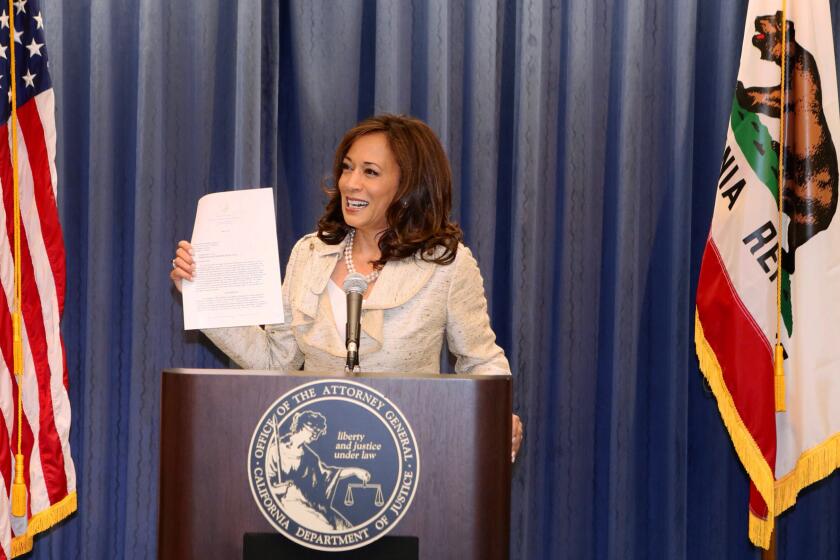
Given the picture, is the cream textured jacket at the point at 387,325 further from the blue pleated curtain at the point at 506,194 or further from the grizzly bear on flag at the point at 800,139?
the grizzly bear on flag at the point at 800,139

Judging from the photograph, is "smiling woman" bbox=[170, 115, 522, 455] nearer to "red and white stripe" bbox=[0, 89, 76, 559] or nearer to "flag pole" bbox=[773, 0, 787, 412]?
"red and white stripe" bbox=[0, 89, 76, 559]

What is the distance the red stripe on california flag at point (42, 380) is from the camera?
103 inches

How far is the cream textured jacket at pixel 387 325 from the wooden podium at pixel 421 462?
612 mm

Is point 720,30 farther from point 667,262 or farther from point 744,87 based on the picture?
point 667,262

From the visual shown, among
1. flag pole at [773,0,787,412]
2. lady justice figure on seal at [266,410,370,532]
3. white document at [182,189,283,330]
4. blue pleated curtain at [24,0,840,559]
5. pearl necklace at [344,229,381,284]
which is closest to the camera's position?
lady justice figure on seal at [266,410,370,532]

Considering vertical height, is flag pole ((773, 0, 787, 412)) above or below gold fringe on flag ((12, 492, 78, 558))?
above

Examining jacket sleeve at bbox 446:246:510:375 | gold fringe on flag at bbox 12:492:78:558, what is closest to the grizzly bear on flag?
jacket sleeve at bbox 446:246:510:375

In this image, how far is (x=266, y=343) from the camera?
7.33 feet

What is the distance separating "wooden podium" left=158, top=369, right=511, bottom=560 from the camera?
56.9 inches

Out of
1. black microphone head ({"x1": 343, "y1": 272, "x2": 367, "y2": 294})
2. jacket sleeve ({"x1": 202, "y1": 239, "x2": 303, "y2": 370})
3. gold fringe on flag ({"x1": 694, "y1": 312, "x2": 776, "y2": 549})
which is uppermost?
black microphone head ({"x1": 343, "y1": 272, "x2": 367, "y2": 294})

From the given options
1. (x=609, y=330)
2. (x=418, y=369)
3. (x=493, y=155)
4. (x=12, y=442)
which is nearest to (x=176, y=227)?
(x=12, y=442)

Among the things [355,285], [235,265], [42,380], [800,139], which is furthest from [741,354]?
[42,380]

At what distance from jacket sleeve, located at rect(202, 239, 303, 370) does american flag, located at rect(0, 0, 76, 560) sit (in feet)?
2.46

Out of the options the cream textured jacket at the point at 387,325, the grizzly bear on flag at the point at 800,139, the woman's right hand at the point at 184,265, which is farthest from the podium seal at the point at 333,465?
the grizzly bear on flag at the point at 800,139
